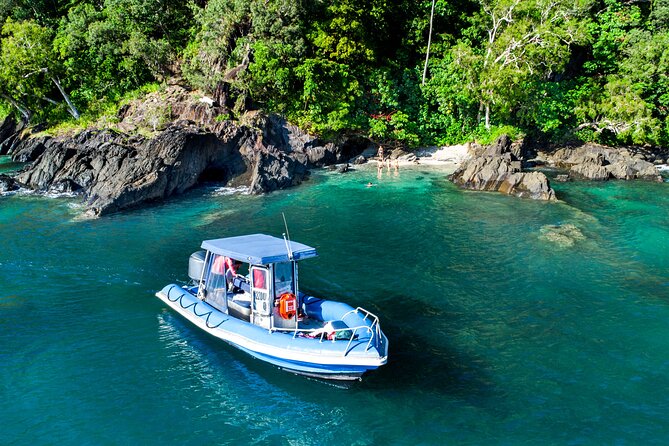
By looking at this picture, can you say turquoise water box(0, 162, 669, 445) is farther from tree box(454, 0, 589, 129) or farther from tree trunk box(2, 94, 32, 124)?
tree trunk box(2, 94, 32, 124)

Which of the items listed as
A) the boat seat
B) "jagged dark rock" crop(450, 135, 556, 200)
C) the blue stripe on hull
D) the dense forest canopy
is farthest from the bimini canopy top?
the dense forest canopy

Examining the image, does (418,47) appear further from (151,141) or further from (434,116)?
(151,141)

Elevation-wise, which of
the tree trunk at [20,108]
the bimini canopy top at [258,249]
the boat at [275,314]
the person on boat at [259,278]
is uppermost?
the tree trunk at [20,108]

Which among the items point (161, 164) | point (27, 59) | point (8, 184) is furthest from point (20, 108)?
point (161, 164)

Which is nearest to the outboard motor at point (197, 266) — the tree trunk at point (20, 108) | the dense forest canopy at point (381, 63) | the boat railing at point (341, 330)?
the boat railing at point (341, 330)

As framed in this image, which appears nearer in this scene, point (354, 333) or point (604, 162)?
point (354, 333)

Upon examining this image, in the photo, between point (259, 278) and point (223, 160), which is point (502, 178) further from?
point (259, 278)

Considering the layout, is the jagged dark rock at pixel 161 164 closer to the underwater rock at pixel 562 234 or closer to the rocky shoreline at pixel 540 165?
the rocky shoreline at pixel 540 165
